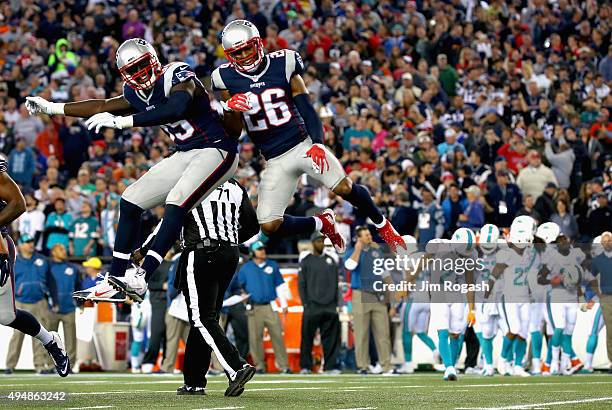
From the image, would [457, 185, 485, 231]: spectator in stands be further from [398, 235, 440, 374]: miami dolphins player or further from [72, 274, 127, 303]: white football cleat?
[72, 274, 127, 303]: white football cleat

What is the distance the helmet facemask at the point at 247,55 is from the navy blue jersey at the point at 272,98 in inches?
3.5

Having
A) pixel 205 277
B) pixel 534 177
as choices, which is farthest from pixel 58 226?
pixel 205 277

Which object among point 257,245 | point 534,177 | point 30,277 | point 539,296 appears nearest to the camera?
point 539,296

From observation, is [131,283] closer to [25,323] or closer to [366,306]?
[25,323]

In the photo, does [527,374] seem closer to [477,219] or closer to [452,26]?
[477,219]

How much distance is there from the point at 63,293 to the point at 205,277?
352 inches

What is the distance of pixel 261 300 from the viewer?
Answer: 1800cm

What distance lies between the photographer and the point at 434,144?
2069cm

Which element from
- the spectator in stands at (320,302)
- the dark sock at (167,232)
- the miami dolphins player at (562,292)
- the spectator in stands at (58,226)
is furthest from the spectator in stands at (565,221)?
the dark sock at (167,232)

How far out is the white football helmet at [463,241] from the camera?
15.7 m

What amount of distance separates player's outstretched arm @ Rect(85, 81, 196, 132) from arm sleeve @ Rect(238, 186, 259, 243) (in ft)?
4.10

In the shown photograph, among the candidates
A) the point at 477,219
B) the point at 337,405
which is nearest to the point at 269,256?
the point at 477,219

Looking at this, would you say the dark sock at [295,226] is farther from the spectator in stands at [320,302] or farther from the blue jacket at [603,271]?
the blue jacket at [603,271]

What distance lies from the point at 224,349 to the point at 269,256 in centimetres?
914
